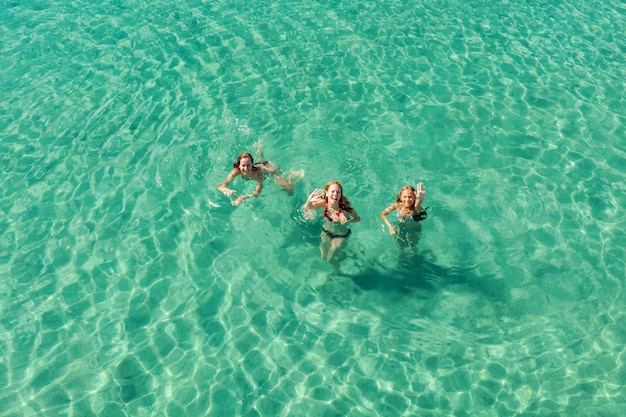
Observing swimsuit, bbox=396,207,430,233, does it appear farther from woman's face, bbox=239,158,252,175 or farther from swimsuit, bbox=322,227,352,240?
woman's face, bbox=239,158,252,175

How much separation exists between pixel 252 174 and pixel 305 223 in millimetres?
1110

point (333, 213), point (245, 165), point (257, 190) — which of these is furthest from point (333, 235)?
point (245, 165)

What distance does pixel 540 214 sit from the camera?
346 inches

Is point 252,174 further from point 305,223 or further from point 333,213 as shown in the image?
point 333,213

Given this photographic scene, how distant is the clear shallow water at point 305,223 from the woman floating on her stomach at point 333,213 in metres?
0.47

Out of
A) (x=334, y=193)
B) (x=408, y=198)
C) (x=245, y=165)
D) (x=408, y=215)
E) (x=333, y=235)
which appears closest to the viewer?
(x=334, y=193)

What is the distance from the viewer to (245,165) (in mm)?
8047

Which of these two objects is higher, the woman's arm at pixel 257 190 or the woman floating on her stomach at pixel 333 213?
the woman floating on her stomach at pixel 333 213

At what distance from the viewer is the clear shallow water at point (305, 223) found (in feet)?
22.4

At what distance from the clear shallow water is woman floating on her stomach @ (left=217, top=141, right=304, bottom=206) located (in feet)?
0.97

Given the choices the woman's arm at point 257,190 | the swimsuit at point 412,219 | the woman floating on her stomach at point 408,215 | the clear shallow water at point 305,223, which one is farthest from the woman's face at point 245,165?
the swimsuit at point 412,219

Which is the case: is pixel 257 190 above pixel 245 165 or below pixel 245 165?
below

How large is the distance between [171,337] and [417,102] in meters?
6.51

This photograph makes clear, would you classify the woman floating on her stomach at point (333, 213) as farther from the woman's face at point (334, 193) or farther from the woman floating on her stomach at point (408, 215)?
the woman floating on her stomach at point (408, 215)
